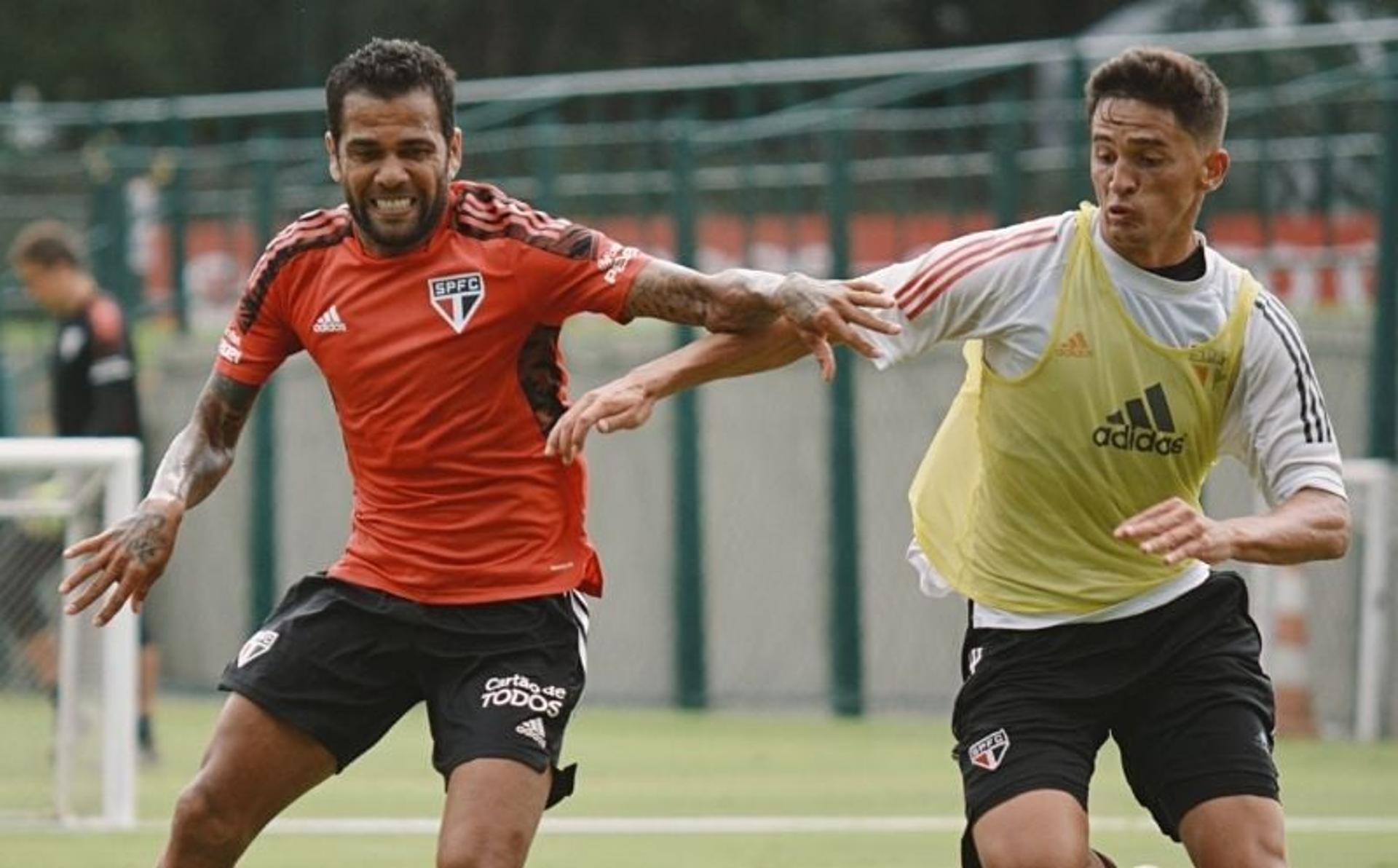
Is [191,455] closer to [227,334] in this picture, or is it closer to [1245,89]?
[227,334]

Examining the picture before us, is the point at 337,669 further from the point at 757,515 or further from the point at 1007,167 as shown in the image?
the point at 757,515

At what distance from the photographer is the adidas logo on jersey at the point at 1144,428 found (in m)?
6.90

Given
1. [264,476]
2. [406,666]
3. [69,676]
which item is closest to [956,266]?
[406,666]

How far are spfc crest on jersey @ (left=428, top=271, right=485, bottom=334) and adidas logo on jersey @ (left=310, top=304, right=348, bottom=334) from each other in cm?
24

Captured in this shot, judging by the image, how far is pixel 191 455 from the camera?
7.33 m

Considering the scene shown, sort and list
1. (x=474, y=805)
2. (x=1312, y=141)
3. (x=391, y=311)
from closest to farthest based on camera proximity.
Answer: (x=474, y=805) < (x=391, y=311) < (x=1312, y=141)

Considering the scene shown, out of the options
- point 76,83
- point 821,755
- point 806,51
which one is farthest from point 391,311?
point 76,83

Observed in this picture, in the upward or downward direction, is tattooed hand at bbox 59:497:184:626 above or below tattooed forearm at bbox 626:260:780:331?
below

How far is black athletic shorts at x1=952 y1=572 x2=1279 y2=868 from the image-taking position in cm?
672

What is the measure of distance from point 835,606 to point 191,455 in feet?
31.1

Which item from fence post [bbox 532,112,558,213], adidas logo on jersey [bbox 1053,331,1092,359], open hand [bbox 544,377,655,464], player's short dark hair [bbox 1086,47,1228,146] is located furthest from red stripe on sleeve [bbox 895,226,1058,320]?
fence post [bbox 532,112,558,213]

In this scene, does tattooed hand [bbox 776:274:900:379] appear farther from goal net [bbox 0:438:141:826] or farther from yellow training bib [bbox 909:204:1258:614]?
goal net [bbox 0:438:141:826]

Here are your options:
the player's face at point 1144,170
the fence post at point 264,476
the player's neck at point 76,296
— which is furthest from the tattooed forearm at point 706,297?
the fence post at point 264,476

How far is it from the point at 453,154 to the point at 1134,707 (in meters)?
2.05
